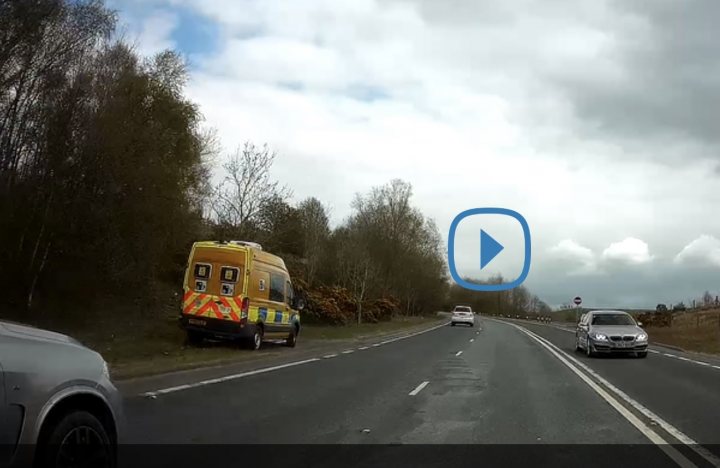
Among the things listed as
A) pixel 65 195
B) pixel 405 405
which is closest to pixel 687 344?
pixel 405 405

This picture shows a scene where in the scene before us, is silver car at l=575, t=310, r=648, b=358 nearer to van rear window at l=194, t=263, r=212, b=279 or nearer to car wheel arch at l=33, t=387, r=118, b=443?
van rear window at l=194, t=263, r=212, b=279

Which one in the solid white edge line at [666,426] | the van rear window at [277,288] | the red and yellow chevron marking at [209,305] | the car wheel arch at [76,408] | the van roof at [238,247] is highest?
the van roof at [238,247]

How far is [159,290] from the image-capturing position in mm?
30922

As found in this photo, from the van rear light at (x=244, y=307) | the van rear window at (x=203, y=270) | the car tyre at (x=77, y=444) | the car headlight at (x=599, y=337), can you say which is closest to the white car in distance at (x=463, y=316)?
the car headlight at (x=599, y=337)

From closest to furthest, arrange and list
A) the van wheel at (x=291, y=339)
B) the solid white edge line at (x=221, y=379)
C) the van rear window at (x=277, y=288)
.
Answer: the solid white edge line at (x=221, y=379) < the van rear window at (x=277, y=288) < the van wheel at (x=291, y=339)

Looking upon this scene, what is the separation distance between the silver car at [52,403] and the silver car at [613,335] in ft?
63.5

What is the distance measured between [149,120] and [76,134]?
624 cm

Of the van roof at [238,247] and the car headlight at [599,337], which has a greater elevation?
the van roof at [238,247]

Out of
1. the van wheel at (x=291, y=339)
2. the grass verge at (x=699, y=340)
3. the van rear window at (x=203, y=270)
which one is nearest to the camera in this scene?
the van rear window at (x=203, y=270)

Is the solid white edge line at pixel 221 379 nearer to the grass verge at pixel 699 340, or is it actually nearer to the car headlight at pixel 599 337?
the car headlight at pixel 599 337

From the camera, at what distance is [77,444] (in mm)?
4871

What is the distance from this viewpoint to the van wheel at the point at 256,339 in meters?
20.1

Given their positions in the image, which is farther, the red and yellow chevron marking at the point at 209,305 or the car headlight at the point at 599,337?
the car headlight at the point at 599,337

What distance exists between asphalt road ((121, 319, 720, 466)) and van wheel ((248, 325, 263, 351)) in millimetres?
3148
